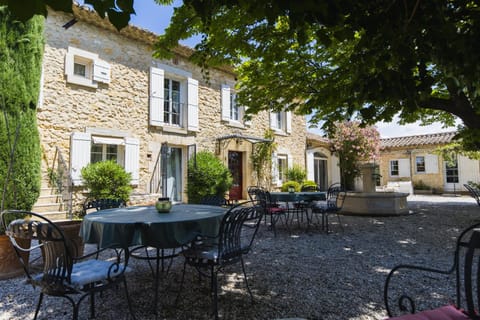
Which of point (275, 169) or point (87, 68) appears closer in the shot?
point (87, 68)

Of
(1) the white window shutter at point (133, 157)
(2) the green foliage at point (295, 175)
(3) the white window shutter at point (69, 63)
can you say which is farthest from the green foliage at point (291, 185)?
(3) the white window shutter at point (69, 63)

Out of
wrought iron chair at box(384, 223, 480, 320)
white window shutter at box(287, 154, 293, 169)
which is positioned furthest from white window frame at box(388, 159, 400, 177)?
wrought iron chair at box(384, 223, 480, 320)

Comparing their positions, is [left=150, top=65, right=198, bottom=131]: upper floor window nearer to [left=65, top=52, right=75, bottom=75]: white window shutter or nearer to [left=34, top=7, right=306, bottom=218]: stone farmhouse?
[left=34, top=7, right=306, bottom=218]: stone farmhouse

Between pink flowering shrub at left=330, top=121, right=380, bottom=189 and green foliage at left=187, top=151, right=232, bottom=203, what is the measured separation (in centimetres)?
733

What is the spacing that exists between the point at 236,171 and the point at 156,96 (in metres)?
4.10

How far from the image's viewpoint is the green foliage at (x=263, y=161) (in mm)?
10820

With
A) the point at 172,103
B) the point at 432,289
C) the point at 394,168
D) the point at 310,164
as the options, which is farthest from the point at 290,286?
the point at 394,168

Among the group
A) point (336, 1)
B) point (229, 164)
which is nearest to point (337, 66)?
point (336, 1)

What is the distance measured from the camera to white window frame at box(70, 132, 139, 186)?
21.2 feet

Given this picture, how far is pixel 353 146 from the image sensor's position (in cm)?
1380

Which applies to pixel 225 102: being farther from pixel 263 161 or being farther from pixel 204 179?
pixel 204 179

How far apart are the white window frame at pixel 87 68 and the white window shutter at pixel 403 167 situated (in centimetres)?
1720

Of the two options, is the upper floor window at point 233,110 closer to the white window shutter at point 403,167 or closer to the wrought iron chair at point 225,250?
the wrought iron chair at point 225,250

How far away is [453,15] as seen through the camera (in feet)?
7.41
